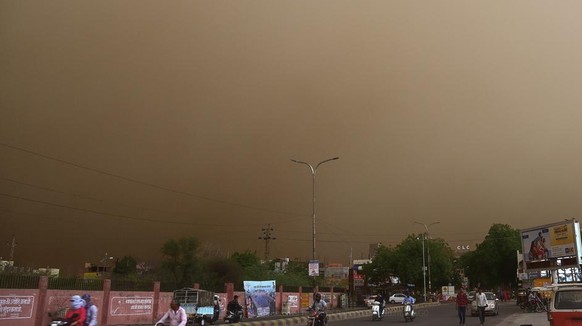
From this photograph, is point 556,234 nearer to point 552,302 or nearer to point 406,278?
point 552,302

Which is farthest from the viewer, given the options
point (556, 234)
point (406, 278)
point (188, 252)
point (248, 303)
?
point (406, 278)

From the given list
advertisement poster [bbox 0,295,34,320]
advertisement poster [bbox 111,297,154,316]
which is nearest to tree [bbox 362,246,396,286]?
advertisement poster [bbox 111,297,154,316]

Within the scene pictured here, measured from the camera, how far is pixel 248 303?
35312 millimetres

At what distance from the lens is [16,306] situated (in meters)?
20.1

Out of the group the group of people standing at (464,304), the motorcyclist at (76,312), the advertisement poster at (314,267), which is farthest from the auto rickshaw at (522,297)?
the motorcyclist at (76,312)

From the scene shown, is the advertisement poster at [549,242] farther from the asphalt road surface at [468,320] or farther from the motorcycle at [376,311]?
the motorcycle at [376,311]

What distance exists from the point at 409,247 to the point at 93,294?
71574mm

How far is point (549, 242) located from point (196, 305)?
17.0 metres

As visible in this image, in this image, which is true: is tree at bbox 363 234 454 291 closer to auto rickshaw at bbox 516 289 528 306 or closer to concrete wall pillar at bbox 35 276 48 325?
auto rickshaw at bbox 516 289 528 306

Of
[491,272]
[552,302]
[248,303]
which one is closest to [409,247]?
[491,272]

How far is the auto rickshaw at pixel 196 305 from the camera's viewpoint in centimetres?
2591

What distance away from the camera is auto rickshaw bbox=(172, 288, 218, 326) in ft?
85.0

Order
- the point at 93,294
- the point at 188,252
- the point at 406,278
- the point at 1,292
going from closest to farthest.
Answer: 1. the point at 1,292
2. the point at 93,294
3. the point at 188,252
4. the point at 406,278

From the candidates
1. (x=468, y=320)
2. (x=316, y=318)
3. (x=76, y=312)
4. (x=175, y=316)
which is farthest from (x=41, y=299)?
(x=468, y=320)
